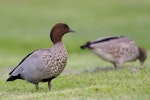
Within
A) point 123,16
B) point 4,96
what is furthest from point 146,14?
point 4,96

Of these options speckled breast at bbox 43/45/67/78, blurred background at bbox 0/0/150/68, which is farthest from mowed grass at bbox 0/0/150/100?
speckled breast at bbox 43/45/67/78

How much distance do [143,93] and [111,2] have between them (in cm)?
2593

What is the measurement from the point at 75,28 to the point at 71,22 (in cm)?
112

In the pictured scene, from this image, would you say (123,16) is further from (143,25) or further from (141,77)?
(141,77)

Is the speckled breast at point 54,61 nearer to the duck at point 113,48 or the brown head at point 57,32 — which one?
the brown head at point 57,32

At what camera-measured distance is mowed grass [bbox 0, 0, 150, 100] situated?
1502cm

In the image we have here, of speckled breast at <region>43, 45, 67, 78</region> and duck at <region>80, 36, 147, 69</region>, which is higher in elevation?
speckled breast at <region>43, 45, 67, 78</region>

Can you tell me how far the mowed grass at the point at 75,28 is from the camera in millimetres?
15016

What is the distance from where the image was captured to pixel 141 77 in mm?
13305

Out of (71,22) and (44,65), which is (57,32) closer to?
(44,65)

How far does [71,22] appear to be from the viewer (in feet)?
103

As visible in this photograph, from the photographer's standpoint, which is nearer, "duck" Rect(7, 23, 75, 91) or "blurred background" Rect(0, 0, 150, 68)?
"duck" Rect(7, 23, 75, 91)

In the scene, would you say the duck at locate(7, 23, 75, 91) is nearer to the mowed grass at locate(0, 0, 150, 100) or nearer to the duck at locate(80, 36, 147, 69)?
the mowed grass at locate(0, 0, 150, 100)

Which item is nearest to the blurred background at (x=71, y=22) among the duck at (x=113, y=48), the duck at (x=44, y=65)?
the duck at (x=113, y=48)
